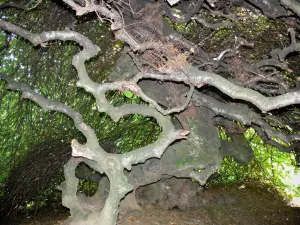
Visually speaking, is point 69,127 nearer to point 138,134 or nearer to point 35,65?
point 35,65

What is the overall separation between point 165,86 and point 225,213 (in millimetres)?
3189

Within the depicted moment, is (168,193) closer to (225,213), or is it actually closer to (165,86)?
(225,213)

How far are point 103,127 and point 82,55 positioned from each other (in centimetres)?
457

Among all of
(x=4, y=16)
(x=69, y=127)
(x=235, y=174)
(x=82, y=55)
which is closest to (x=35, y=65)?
(x=4, y=16)

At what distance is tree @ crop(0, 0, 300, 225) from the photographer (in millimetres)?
3339

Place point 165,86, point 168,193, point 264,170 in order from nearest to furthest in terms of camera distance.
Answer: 1. point 165,86
2. point 168,193
3. point 264,170

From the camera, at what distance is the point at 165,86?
17.2ft

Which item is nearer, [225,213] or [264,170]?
[225,213]

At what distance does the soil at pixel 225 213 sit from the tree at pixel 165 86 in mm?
518

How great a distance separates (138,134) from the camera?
921 centimetres

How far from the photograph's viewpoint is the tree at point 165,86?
3.34 meters

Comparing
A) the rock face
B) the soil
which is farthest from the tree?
the soil

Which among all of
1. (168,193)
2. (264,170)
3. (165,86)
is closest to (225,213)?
(168,193)

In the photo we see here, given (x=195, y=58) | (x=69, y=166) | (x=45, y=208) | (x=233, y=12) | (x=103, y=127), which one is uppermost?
(x=233, y=12)
